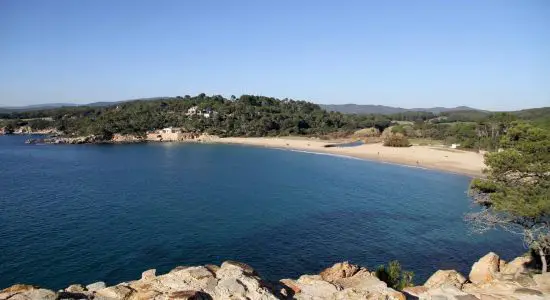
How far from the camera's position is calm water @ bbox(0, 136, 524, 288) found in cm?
2652

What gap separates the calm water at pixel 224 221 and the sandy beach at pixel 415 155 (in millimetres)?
6983

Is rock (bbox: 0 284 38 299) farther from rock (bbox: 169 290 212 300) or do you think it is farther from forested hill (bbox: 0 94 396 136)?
forested hill (bbox: 0 94 396 136)

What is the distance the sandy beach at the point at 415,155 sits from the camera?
69031mm

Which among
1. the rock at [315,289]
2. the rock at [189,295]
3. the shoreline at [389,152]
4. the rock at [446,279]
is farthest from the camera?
the shoreline at [389,152]

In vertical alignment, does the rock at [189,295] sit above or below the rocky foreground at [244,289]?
above

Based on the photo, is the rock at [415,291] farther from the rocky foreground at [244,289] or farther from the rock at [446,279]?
the rock at [446,279]

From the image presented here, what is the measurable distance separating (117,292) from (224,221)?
21.9 metres

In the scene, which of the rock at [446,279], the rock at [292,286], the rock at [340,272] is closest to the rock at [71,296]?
the rock at [292,286]

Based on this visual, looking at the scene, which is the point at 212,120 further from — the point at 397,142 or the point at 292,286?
the point at 292,286

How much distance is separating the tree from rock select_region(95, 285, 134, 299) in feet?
57.5

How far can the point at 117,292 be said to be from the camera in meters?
14.0

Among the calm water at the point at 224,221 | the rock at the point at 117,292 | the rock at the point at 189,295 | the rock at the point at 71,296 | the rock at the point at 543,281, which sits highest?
the rock at the point at 189,295

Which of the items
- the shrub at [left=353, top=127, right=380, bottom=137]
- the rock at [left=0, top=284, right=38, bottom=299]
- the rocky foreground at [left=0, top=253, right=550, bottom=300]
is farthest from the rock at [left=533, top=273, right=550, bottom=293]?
the shrub at [left=353, top=127, right=380, bottom=137]

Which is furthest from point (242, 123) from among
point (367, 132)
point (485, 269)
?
point (485, 269)
